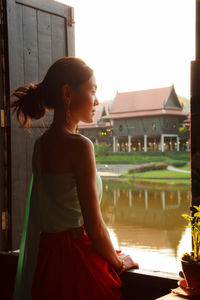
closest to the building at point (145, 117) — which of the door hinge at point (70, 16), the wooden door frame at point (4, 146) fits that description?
the door hinge at point (70, 16)

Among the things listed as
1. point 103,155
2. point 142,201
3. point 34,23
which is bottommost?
point 142,201

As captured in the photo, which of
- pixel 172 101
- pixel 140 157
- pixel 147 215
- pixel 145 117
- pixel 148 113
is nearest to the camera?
pixel 147 215

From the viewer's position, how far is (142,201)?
71.8 feet

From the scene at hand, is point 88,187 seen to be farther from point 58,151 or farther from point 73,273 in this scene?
point 73,273

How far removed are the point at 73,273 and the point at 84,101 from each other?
506 millimetres

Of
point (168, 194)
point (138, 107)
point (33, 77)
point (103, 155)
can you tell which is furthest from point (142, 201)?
point (33, 77)

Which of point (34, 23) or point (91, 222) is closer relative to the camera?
point (91, 222)

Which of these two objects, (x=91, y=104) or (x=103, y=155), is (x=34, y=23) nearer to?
(x=91, y=104)

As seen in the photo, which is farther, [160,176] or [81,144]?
[160,176]

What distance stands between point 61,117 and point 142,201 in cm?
2117

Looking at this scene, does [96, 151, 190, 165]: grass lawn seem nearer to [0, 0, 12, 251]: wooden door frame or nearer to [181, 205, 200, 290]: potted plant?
[0, 0, 12, 251]: wooden door frame

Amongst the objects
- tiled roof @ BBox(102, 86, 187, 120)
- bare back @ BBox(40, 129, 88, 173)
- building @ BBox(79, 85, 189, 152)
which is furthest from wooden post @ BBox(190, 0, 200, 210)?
tiled roof @ BBox(102, 86, 187, 120)

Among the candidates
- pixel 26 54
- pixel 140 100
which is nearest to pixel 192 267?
pixel 26 54

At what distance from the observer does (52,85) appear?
112 centimetres
